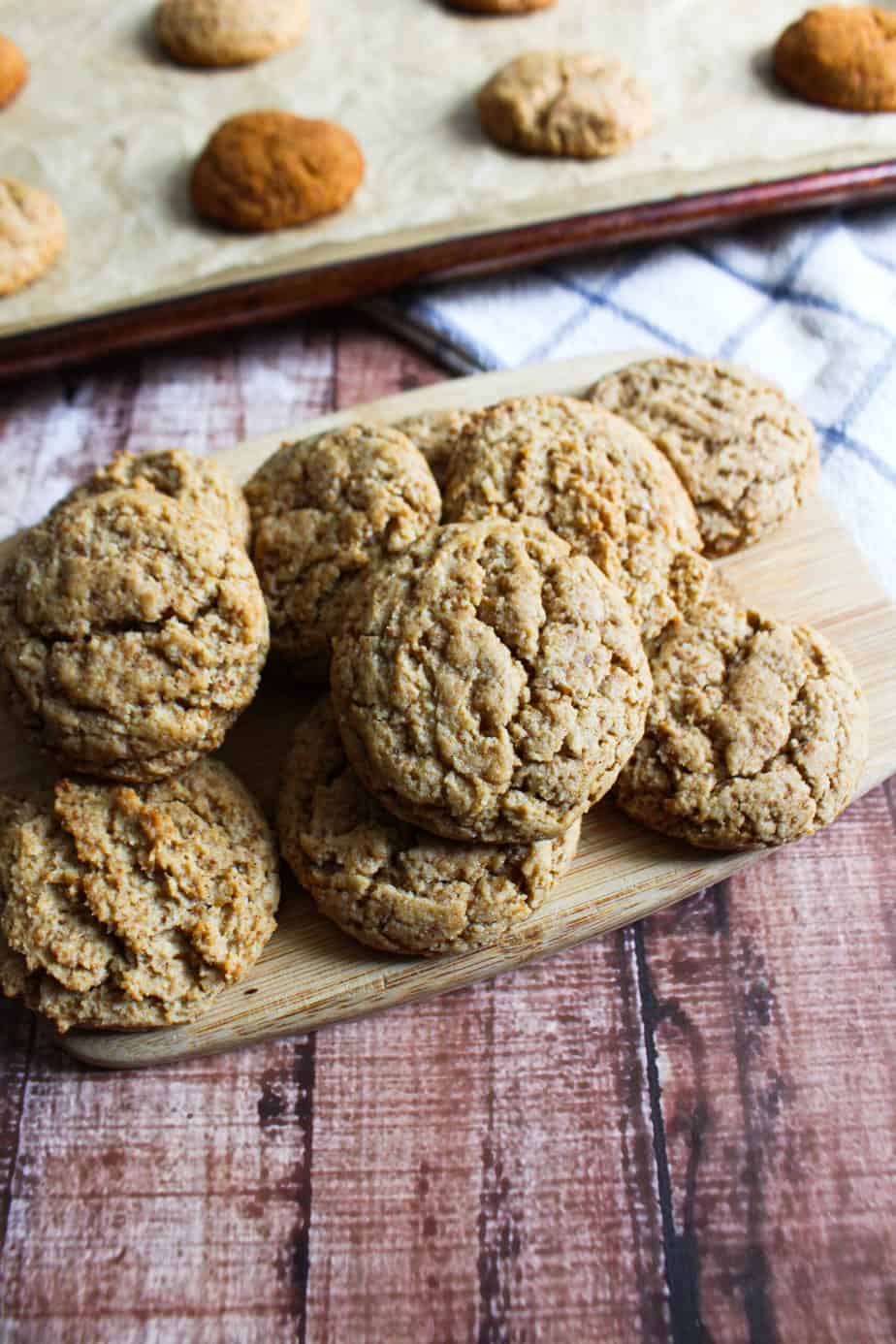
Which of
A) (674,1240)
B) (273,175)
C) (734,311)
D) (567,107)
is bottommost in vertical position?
(674,1240)

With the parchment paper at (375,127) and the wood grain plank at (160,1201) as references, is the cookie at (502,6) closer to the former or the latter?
the parchment paper at (375,127)

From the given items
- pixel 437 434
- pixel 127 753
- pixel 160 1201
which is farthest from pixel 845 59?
pixel 160 1201

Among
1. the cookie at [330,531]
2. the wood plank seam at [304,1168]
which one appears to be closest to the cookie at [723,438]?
the cookie at [330,531]

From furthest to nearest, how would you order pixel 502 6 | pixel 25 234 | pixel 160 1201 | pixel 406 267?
pixel 502 6 < pixel 406 267 < pixel 25 234 < pixel 160 1201

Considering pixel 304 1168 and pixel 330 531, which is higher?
pixel 330 531

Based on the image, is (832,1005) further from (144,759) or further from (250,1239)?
(144,759)

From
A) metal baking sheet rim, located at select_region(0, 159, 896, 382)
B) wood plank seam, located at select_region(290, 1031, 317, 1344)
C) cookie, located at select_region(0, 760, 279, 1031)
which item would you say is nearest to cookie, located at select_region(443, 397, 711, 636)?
cookie, located at select_region(0, 760, 279, 1031)

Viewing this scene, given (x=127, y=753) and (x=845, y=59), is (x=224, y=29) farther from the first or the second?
(x=127, y=753)
